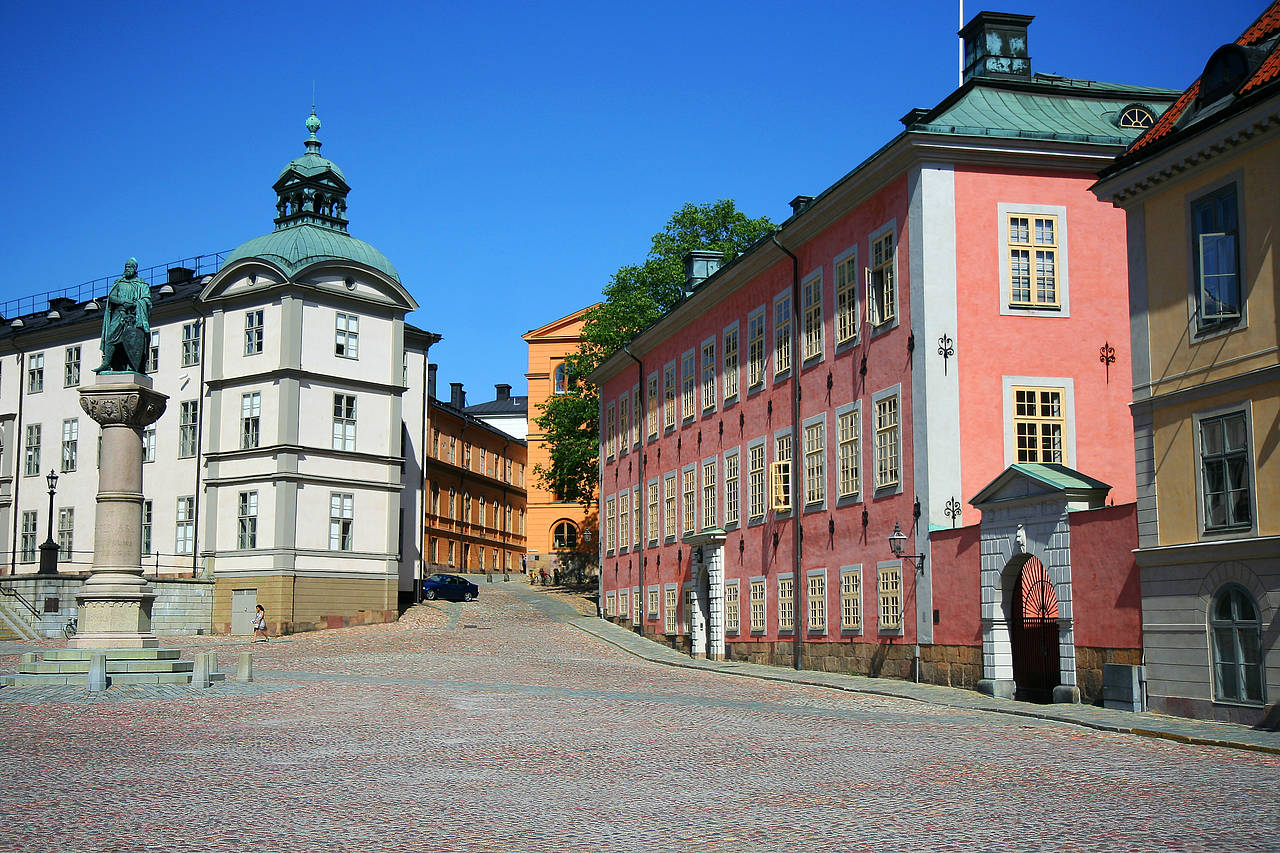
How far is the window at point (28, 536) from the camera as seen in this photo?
198ft

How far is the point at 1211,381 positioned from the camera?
19.6 metres

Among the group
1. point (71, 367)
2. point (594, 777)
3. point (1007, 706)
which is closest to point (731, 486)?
point (1007, 706)

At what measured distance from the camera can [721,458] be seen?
4156 centimetres

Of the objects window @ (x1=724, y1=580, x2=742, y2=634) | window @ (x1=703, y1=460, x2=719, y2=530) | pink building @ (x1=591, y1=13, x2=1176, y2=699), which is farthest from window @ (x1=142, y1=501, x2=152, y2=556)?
pink building @ (x1=591, y1=13, x2=1176, y2=699)

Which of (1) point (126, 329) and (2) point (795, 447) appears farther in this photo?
(2) point (795, 447)

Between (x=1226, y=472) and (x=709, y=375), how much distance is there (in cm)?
2497

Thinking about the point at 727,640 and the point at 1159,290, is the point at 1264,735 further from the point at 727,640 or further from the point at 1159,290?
the point at 727,640

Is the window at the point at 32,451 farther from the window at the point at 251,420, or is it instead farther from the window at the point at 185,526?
the window at the point at 251,420

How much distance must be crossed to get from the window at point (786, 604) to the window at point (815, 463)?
2.35m

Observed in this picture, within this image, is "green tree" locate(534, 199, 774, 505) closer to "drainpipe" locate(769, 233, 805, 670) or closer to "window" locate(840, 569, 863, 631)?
"drainpipe" locate(769, 233, 805, 670)

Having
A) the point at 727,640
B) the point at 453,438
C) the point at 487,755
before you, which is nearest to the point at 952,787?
the point at 487,755

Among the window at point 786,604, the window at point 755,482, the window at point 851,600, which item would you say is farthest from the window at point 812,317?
the window at point 786,604

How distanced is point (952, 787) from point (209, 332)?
4620 cm

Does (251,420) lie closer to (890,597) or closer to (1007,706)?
(890,597)
